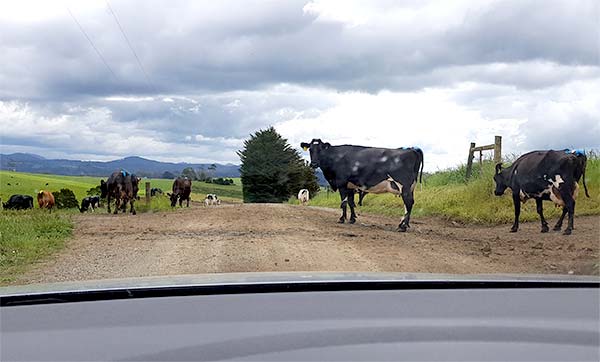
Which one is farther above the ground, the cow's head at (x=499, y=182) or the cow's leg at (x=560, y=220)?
the cow's head at (x=499, y=182)

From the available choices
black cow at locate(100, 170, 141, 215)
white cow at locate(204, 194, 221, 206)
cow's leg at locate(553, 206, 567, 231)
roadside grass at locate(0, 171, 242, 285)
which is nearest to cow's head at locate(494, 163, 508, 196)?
cow's leg at locate(553, 206, 567, 231)

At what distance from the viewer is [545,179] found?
3621 mm

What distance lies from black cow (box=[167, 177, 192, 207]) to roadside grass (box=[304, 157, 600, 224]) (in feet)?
2.20

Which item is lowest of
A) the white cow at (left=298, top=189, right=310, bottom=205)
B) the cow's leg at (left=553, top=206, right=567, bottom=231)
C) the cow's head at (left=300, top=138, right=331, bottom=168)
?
the cow's leg at (left=553, top=206, right=567, bottom=231)

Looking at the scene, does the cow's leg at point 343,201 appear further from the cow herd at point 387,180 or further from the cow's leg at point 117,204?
the cow's leg at point 117,204

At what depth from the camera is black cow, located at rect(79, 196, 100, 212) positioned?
3771 millimetres

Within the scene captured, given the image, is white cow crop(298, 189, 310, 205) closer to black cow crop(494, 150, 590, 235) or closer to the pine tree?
the pine tree

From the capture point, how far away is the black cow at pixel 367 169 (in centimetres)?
371

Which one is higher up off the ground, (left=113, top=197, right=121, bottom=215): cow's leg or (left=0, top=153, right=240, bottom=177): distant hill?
(left=0, top=153, right=240, bottom=177): distant hill

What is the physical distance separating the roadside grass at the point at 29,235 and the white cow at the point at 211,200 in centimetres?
78

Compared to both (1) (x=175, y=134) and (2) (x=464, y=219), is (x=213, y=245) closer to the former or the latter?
(1) (x=175, y=134)

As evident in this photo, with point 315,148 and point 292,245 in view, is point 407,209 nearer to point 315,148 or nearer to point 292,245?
point 315,148

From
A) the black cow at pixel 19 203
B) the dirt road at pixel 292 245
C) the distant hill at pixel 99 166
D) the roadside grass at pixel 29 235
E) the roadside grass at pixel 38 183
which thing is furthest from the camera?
the black cow at pixel 19 203

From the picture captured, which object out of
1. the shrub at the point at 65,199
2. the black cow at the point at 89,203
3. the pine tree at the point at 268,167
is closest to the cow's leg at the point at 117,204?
the black cow at the point at 89,203
